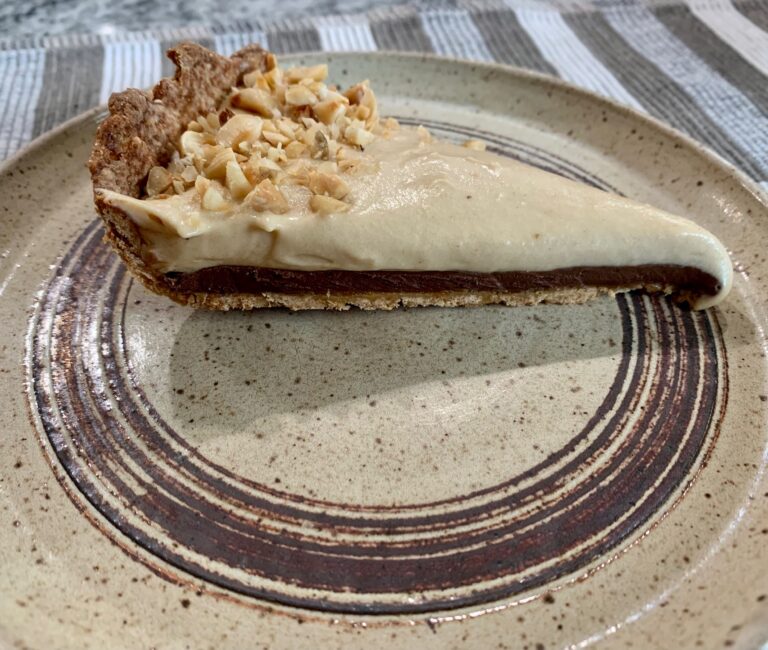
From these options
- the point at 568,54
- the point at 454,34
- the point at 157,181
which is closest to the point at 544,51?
the point at 568,54

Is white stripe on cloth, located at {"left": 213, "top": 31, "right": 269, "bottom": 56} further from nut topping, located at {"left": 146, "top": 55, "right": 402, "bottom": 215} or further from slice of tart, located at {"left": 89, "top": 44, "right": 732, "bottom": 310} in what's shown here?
slice of tart, located at {"left": 89, "top": 44, "right": 732, "bottom": 310}

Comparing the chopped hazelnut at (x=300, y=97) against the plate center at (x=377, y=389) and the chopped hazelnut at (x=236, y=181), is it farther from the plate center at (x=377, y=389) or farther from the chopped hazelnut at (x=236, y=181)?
the plate center at (x=377, y=389)

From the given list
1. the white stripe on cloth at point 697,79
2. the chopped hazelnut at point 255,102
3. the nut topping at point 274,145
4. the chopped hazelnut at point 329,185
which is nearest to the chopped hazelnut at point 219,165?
the nut topping at point 274,145

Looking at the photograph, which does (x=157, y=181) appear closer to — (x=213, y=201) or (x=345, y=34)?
(x=213, y=201)

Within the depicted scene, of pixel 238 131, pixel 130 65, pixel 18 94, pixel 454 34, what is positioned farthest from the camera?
pixel 454 34

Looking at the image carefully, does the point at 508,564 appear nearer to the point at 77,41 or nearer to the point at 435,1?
the point at 77,41

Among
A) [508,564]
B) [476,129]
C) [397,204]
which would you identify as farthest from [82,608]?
[476,129]
